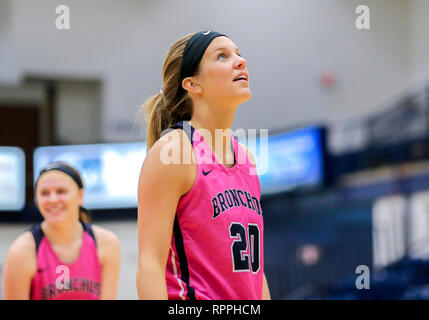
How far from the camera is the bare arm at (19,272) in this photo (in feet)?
11.5

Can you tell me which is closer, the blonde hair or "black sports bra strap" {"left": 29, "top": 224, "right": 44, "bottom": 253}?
the blonde hair

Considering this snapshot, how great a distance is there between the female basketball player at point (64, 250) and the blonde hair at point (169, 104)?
154 centimetres

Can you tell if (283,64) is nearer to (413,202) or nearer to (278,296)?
(413,202)

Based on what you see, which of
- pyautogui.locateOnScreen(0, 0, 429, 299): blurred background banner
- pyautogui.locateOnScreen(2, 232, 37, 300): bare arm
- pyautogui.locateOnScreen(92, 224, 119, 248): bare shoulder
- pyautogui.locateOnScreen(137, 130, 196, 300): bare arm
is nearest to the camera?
pyautogui.locateOnScreen(137, 130, 196, 300): bare arm

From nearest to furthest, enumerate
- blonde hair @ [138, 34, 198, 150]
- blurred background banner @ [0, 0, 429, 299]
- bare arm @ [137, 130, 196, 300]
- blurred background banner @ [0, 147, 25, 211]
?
bare arm @ [137, 130, 196, 300] < blonde hair @ [138, 34, 198, 150] < blurred background banner @ [0, 0, 429, 299] < blurred background banner @ [0, 147, 25, 211]

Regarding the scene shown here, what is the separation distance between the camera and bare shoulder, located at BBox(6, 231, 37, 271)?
11.7 feet

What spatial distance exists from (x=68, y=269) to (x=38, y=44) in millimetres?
9059

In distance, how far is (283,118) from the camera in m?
13.0

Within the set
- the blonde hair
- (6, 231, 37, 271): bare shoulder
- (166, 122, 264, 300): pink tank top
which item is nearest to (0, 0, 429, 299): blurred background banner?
(6, 231, 37, 271): bare shoulder

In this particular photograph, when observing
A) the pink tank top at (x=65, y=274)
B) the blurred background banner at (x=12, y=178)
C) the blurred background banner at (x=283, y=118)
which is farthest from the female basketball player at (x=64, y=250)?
the blurred background banner at (x=12, y=178)

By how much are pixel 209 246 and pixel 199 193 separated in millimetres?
188

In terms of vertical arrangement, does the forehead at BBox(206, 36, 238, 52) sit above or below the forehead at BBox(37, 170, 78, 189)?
above

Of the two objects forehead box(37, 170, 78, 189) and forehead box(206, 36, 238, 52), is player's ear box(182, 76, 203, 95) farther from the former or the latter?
forehead box(37, 170, 78, 189)

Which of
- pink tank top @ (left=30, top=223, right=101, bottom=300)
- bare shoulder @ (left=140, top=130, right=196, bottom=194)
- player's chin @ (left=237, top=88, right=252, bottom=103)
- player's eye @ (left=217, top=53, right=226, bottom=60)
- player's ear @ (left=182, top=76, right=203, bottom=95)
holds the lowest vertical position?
pink tank top @ (left=30, top=223, right=101, bottom=300)
